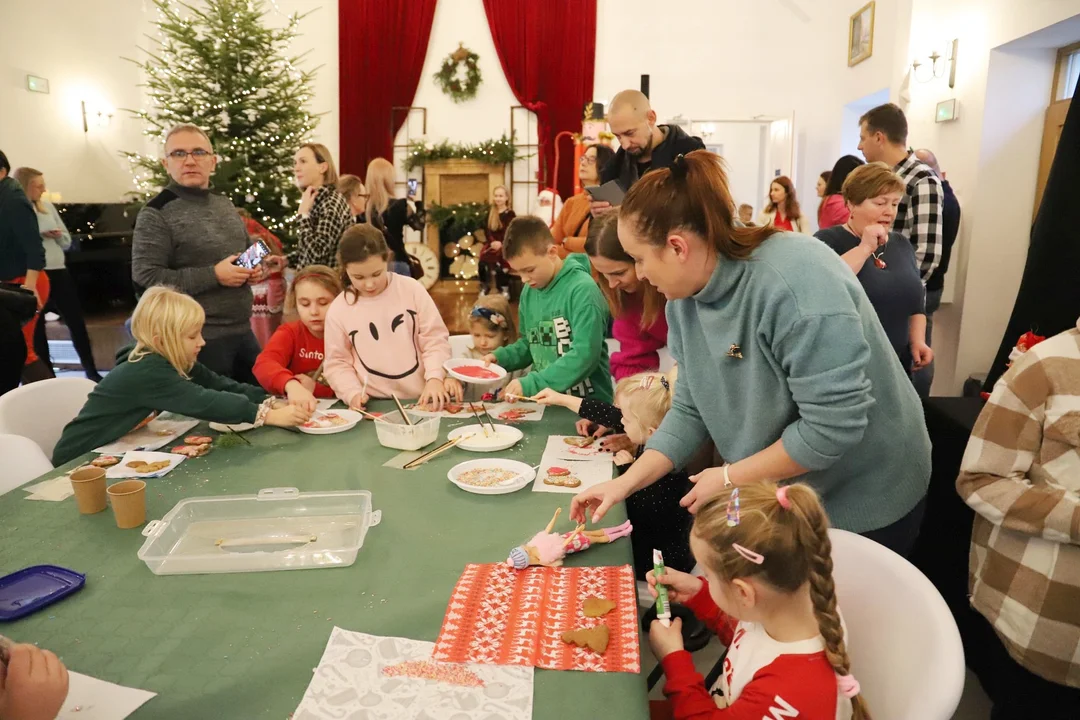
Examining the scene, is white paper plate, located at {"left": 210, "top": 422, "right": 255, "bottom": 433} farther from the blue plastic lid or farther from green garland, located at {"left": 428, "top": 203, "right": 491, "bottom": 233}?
green garland, located at {"left": 428, "top": 203, "right": 491, "bottom": 233}

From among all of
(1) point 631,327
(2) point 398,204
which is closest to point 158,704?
(1) point 631,327

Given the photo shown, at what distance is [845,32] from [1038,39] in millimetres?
4239

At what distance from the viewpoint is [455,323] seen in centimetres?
677

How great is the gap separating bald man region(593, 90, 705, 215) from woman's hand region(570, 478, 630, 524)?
1824 mm

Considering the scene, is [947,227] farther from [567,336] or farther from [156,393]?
[156,393]

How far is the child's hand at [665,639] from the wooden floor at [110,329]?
524cm

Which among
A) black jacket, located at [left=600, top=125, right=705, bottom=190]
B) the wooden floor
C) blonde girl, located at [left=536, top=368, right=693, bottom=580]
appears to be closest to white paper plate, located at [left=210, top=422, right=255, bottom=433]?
blonde girl, located at [left=536, top=368, right=693, bottom=580]

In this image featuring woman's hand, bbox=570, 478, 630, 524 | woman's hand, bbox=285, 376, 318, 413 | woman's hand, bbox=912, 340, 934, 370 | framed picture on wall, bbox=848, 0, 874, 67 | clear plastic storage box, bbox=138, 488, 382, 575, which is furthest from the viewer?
framed picture on wall, bbox=848, 0, 874, 67

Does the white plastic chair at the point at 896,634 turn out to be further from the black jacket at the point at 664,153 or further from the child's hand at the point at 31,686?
the black jacket at the point at 664,153

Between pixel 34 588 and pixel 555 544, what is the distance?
94 cm

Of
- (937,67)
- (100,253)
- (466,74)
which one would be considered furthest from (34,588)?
(466,74)

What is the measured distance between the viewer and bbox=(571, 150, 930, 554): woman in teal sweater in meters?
1.29

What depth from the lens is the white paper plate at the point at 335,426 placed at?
2186 millimetres

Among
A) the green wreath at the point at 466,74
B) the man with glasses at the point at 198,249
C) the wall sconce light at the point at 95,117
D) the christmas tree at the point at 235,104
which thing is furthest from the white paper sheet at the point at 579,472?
the wall sconce light at the point at 95,117
